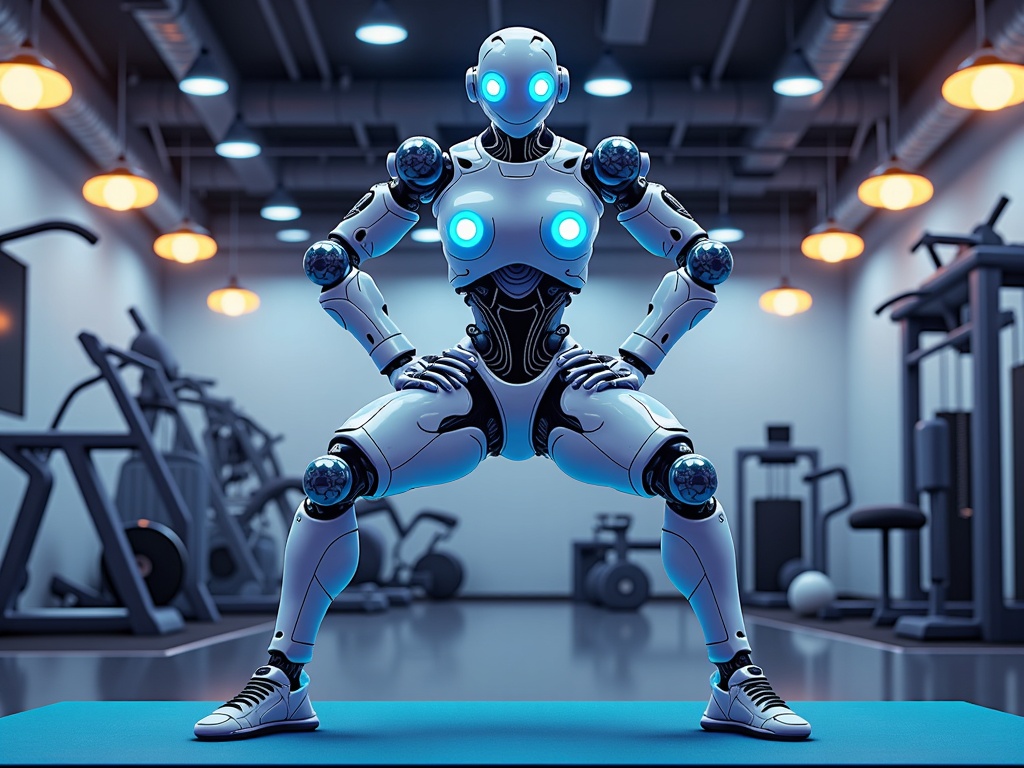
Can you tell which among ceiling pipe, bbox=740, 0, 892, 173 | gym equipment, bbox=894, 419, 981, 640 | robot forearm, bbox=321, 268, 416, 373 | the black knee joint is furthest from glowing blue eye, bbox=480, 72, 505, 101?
ceiling pipe, bbox=740, 0, 892, 173

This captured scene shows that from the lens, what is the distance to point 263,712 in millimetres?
2326

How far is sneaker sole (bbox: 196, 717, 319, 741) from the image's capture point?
225cm

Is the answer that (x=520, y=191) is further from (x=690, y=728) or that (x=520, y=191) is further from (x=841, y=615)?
(x=841, y=615)

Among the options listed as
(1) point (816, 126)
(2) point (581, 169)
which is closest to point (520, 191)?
(2) point (581, 169)

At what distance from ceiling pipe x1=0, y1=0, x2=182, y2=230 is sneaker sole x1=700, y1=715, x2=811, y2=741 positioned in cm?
597

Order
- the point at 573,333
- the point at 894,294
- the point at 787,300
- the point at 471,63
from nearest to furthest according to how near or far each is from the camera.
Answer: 1. the point at 471,63
2. the point at 787,300
3. the point at 894,294
4. the point at 573,333

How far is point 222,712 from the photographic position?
2.30m

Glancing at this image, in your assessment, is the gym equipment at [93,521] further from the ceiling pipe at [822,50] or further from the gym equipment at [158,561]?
the ceiling pipe at [822,50]

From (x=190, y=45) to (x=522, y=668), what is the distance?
4793 mm

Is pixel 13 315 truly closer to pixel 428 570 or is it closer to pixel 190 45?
pixel 190 45

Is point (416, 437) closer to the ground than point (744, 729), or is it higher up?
higher up

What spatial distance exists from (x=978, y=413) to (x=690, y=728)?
12.7 feet

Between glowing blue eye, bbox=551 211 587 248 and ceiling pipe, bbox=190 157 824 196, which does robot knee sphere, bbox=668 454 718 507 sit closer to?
glowing blue eye, bbox=551 211 587 248

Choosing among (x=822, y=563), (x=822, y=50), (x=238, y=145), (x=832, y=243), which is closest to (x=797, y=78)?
(x=822, y=50)
